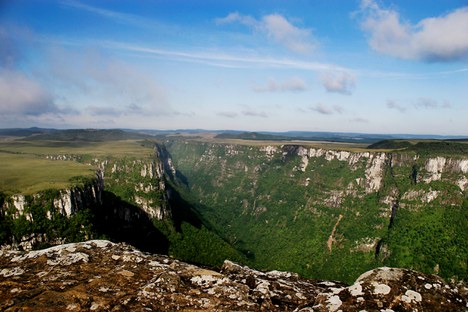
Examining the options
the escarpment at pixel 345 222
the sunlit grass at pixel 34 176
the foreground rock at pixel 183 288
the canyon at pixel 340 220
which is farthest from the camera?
the escarpment at pixel 345 222

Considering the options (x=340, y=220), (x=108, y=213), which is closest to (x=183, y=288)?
(x=108, y=213)

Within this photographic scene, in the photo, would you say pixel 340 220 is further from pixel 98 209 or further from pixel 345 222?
pixel 98 209

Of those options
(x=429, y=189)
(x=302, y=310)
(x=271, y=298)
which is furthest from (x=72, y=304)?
(x=429, y=189)

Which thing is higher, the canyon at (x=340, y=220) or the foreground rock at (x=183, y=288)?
the foreground rock at (x=183, y=288)

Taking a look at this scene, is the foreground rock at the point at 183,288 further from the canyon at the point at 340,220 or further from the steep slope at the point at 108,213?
the canyon at the point at 340,220

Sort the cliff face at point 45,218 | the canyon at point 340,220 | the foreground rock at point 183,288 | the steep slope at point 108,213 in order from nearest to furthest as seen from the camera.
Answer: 1. the foreground rock at point 183,288
2. the cliff face at point 45,218
3. the steep slope at point 108,213
4. the canyon at point 340,220

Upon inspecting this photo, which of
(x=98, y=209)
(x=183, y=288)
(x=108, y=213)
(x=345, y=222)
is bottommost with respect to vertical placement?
(x=345, y=222)

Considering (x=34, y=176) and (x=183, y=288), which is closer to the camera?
(x=183, y=288)

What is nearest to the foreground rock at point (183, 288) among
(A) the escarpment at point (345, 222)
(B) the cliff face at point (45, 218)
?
(B) the cliff face at point (45, 218)

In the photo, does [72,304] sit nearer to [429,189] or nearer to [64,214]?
[64,214]
